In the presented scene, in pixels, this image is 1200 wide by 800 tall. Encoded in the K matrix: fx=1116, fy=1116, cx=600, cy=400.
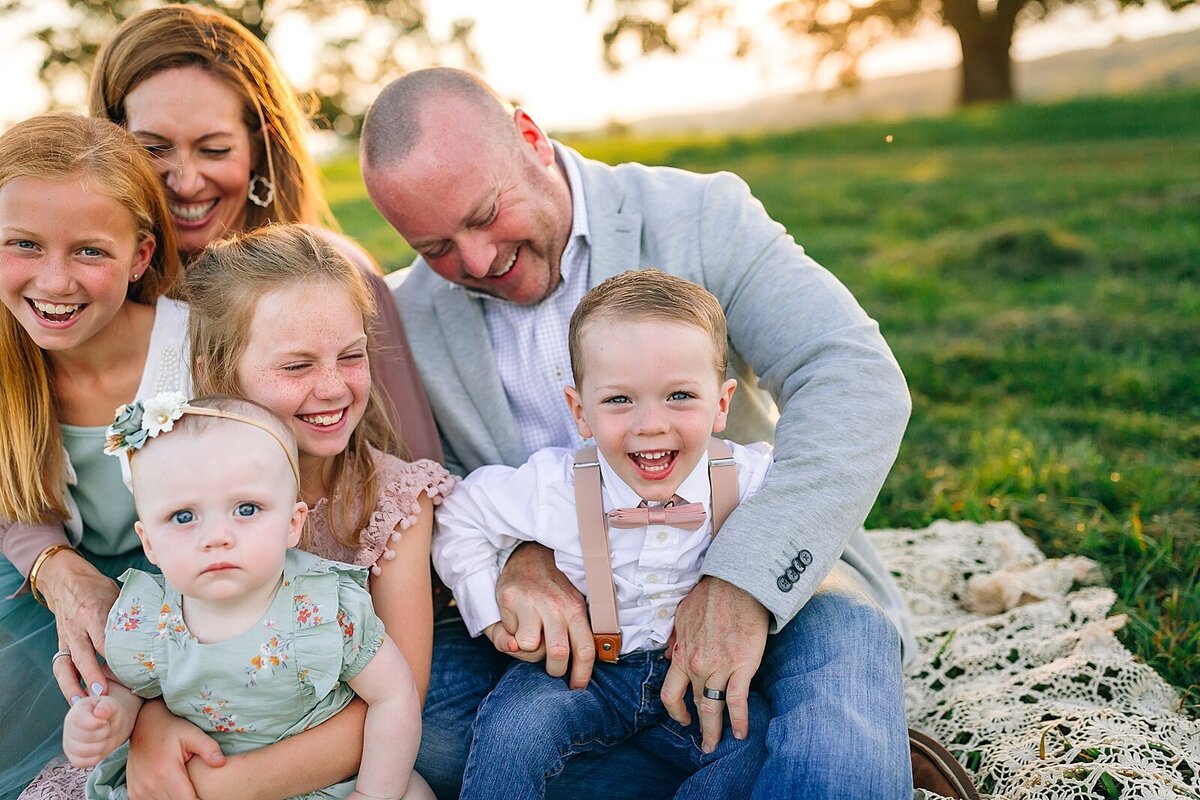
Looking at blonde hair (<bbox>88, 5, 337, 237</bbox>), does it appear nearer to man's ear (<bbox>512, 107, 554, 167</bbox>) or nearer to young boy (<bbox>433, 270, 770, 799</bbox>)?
man's ear (<bbox>512, 107, 554, 167</bbox>)

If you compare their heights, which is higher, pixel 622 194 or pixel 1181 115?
pixel 622 194

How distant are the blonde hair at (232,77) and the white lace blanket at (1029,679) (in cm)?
229

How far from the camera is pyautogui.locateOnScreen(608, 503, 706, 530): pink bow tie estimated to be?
248 centimetres

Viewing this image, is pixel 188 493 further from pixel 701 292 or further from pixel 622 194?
pixel 622 194

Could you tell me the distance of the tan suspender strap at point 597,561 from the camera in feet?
8.24

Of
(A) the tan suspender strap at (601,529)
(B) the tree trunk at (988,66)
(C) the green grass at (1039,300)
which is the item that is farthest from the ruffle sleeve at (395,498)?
(B) the tree trunk at (988,66)

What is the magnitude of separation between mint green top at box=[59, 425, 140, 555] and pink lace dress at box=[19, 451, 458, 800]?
1.78 feet

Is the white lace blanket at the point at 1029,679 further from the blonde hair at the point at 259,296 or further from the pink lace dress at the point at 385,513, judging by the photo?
the blonde hair at the point at 259,296

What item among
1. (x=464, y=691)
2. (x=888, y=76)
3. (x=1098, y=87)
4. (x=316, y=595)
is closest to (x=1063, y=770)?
(x=464, y=691)

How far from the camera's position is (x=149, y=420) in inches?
83.4

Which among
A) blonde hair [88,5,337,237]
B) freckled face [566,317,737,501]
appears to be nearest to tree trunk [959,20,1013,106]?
blonde hair [88,5,337,237]

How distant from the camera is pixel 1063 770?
2.51 metres

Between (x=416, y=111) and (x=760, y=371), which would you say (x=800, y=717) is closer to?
(x=760, y=371)

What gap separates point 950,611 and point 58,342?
2757 mm
